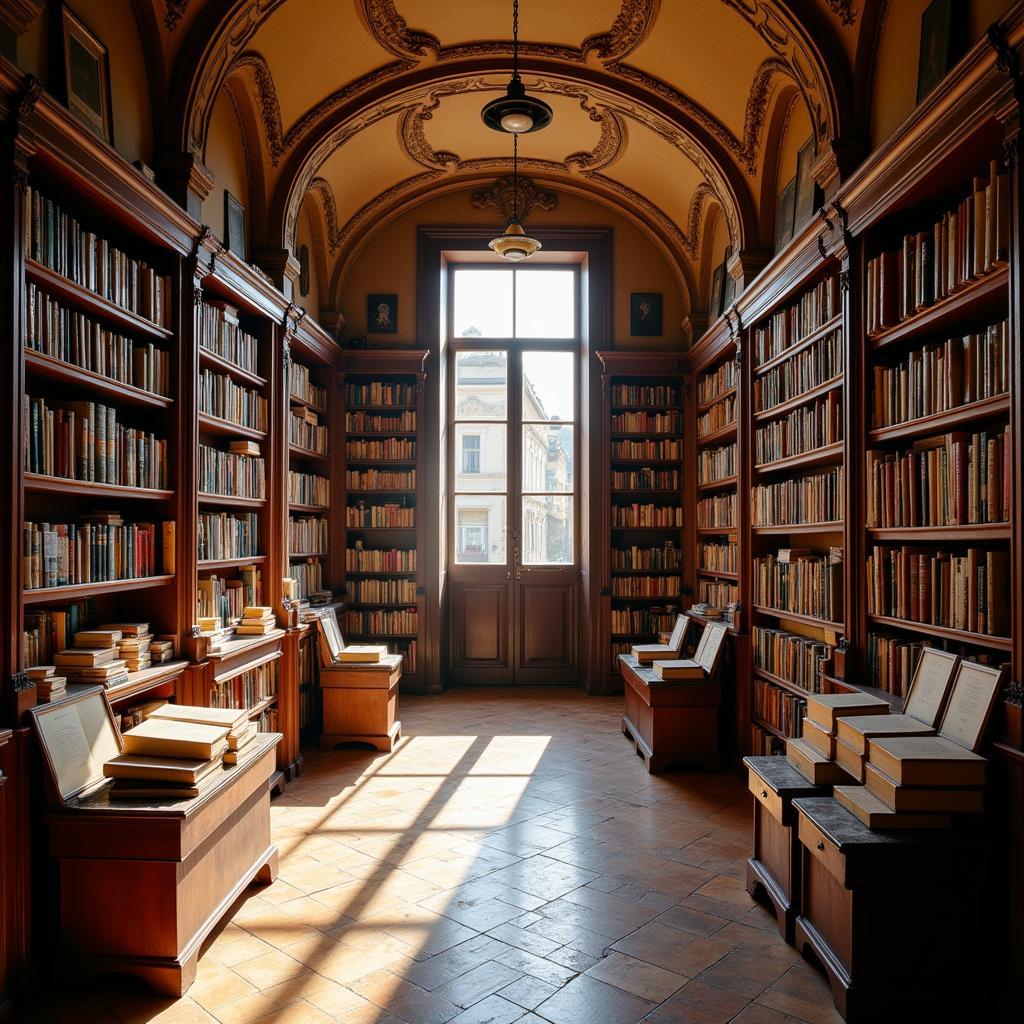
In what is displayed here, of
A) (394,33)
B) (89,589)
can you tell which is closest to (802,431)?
(394,33)

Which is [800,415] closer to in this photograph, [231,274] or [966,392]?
[966,392]

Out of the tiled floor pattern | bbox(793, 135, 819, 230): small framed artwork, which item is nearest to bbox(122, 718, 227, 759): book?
the tiled floor pattern

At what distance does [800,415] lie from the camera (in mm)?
5238

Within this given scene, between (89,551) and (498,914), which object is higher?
(89,551)

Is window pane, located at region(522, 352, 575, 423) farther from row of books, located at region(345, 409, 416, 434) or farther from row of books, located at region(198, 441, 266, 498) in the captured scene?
row of books, located at region(198, 441, 266, 498)

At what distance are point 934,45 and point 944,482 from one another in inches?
74.1

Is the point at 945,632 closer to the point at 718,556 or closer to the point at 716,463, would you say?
the point at 718,556

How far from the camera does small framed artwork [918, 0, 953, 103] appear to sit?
3506 mm

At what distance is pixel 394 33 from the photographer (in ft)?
19.2

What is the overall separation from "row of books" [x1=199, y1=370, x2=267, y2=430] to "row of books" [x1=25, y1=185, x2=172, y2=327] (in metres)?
0.62

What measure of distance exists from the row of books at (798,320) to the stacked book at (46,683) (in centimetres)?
410

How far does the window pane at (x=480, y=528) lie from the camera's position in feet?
29.8

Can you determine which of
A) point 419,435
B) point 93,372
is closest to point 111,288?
point 93,372

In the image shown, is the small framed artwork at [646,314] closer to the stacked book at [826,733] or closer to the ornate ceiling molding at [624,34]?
the ornate ceiling molding at [624,34]
